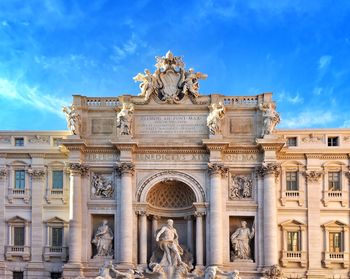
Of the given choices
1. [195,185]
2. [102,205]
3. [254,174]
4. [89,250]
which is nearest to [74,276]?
A: [89,250]

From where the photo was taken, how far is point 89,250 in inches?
1478

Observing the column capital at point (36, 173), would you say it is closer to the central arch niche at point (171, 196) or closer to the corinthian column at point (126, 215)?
the corinthian column at point (126, 215)

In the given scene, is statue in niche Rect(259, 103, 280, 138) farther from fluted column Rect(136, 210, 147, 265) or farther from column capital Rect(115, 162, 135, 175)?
fluted column Rect(136, 210, 147, 265)

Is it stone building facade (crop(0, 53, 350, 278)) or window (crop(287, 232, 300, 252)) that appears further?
window (crop(287, 232, 300, 252))

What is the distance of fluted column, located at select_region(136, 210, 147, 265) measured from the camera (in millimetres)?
37062

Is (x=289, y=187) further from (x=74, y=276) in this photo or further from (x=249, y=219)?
(x=74, y=276)

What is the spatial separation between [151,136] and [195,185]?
13.2ft

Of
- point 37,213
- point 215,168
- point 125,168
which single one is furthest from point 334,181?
point 37,213

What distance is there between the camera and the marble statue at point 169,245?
35.9 meters

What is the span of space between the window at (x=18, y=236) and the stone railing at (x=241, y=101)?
15.0 meters

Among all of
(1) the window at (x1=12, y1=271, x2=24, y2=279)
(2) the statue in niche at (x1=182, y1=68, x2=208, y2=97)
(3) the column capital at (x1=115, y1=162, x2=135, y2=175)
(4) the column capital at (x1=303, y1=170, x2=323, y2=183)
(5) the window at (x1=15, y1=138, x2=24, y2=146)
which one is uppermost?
(2) the statue in niche at (x1=182, y1=68, x2=208, y2=97)

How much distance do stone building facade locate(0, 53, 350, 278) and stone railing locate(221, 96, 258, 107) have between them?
69mm

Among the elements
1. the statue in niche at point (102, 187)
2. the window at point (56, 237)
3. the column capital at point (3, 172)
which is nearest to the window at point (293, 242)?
the statue in niche at point (102, 187)

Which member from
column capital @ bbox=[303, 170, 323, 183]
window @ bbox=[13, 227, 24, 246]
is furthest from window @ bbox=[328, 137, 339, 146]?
window @ bbox=[13, 227, 24, 246]
